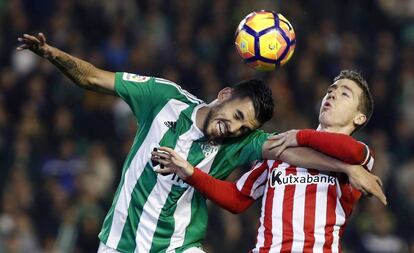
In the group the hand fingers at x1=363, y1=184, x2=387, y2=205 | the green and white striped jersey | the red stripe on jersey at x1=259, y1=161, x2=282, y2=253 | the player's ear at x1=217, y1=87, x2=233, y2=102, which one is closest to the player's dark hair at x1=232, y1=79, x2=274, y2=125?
the player's ear at x1=217, y1=87, x2=233, y2=102

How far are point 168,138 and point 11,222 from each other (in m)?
6.07

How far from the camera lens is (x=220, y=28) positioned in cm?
1538

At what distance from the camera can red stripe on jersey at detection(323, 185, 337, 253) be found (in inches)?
261

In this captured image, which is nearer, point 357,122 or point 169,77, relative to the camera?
point 357,122

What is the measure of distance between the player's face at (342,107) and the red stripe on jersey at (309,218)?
427 millimetres

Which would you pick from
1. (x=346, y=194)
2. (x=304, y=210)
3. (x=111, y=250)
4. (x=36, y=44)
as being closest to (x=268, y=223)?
(x=304, y=210)

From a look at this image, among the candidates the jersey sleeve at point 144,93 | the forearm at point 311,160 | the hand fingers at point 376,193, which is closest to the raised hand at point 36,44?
the jersey sleeve at point 144,93

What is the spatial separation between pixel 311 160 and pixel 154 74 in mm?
7816

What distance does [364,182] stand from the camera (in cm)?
647

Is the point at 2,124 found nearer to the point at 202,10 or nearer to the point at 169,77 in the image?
the point at 169,77

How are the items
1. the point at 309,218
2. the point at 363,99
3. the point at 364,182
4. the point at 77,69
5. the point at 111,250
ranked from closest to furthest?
the point at 364,182 → the point at 309,218 → the point at 363,99 → the point at 77,69 → the point at 111,250

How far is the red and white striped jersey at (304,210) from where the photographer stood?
6621mm

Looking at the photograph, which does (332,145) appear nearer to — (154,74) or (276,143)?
(276,143)

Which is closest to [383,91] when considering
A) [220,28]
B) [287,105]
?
[287,105]
